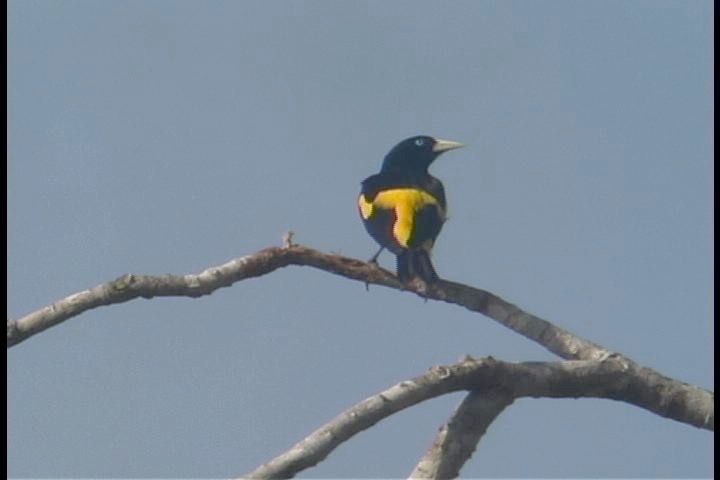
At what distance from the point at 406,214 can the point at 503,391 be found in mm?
2800

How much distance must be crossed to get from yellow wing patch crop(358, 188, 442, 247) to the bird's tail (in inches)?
12.8

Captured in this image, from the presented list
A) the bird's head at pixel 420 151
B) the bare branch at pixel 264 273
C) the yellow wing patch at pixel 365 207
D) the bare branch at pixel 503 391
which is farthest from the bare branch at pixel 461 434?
the bird's head at pixel 420 151

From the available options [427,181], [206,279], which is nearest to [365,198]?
[427,181]

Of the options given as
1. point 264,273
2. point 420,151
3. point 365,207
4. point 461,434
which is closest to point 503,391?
point 461,434

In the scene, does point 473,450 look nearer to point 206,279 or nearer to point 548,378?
point 548,378

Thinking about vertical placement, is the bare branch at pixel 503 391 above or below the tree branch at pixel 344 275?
below

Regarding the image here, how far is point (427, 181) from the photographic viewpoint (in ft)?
21.5

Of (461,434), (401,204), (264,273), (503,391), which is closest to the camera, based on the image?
(461,434)

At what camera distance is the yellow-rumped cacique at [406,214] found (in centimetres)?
505

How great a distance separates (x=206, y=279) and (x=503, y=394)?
1005 mm

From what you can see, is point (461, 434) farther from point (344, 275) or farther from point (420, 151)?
point (420, 151)

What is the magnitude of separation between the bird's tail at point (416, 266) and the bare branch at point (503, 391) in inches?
56.0

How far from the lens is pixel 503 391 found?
3014mm

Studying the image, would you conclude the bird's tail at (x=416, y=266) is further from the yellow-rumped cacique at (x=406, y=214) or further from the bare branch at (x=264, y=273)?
the bare branch at (x=264, y=273)
